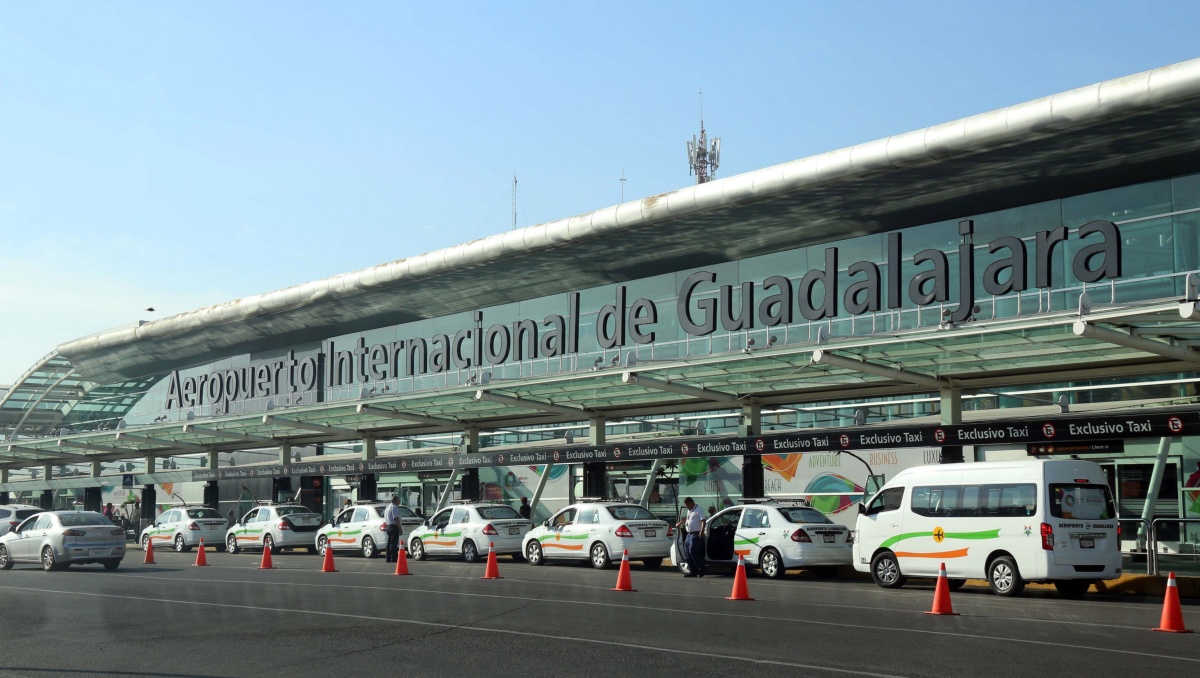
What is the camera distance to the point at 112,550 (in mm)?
26969

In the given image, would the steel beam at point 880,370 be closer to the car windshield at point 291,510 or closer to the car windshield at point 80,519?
the car windshield at point 80,519

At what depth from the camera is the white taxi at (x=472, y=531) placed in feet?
95.5

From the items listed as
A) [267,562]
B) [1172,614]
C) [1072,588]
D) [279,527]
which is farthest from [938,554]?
[279,527]

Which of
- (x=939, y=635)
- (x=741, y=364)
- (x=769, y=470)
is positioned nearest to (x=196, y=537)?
(x=769, y=470)

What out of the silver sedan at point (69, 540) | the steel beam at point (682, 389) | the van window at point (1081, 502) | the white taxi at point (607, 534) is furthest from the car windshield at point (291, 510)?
the van window at point (1081, 502)

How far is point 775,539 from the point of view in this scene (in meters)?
22.9

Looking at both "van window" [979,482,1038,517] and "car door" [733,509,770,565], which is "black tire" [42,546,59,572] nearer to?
"car door" [733,509,770,565]

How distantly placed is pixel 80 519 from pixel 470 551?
9.21 m

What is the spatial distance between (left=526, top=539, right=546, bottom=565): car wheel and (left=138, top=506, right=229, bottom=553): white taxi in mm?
15467

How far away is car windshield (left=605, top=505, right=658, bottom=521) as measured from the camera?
1037 inches

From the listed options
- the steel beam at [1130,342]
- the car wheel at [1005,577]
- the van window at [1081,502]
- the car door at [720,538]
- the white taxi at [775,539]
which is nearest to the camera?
the van window at [1081,502]

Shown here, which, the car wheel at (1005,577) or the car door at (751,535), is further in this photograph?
the car door at (751,535)

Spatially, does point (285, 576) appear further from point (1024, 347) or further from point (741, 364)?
point (1024, 347)

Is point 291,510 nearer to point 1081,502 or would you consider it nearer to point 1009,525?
point 1009,525
